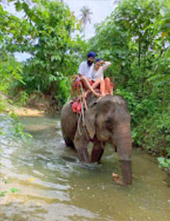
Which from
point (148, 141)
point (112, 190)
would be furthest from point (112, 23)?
point (112, 190)

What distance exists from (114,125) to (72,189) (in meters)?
1.31

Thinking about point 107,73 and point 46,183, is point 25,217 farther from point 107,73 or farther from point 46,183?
point 107,73

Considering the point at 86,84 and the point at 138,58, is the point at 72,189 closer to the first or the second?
the point at 86,84

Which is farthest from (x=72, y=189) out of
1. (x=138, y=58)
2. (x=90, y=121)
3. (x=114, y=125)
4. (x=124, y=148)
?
(x=138, y=58)

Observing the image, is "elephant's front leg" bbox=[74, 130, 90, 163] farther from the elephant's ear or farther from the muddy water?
the elephant's ear

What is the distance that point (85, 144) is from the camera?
5.70 m

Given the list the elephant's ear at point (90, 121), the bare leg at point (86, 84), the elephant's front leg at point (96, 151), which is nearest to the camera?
the elephant's ear at point (90, 121)

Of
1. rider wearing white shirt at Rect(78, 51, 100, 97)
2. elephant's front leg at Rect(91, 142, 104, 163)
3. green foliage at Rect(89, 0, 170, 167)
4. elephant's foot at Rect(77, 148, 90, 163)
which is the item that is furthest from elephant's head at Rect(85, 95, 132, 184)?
green foliage at Rect(89, 0, 170, 167)

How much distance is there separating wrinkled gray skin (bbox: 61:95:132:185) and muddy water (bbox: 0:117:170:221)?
1.03 feet

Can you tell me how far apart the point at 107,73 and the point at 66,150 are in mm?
3589

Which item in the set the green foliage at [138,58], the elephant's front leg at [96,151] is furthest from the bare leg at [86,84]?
the green foliage at [138,58]

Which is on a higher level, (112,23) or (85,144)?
(112,23)

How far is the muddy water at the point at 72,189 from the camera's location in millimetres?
3275

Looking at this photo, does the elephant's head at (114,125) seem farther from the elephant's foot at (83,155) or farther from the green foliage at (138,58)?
the green foliage at (138,58)
